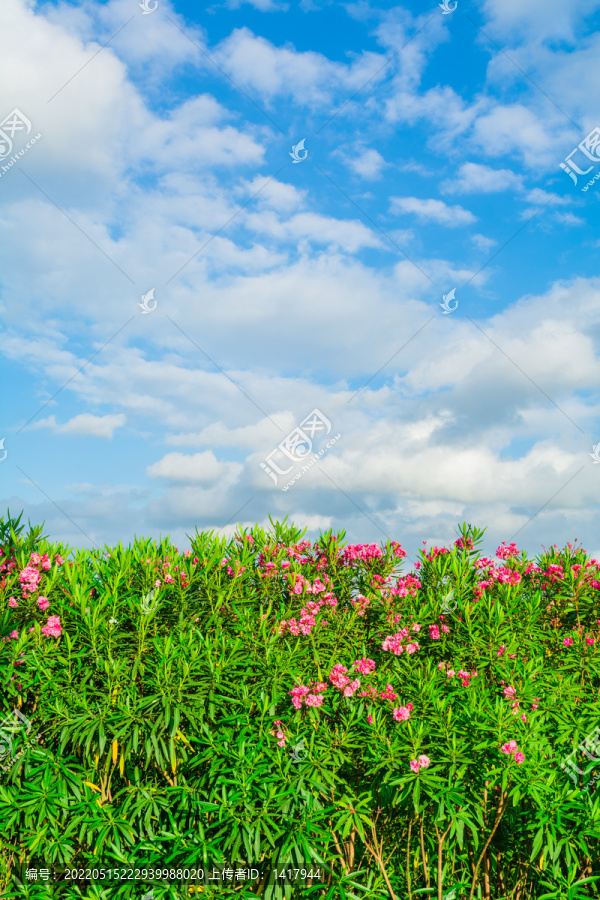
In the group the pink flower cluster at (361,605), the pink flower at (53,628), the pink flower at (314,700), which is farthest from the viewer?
the pink flower cluster at (361,605)

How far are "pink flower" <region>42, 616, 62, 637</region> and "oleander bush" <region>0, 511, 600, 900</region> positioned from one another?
0.02 meters

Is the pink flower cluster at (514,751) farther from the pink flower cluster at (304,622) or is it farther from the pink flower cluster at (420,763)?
the pink flower cluster at (304,622)

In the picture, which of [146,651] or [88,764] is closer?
[88,764]

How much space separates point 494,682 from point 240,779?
2.23 m

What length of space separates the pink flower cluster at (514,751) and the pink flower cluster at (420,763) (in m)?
0.51

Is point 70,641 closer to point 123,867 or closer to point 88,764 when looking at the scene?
point 88,764

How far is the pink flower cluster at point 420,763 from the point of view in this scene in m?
4.01

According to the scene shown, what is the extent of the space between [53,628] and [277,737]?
1886 mm

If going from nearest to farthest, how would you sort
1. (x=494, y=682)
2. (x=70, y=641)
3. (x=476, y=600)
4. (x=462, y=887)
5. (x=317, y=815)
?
(x=317, y=815) → (x=462, y=887) → (x=70, y=641) → (x=494, y=682) → (x=476, y=600)

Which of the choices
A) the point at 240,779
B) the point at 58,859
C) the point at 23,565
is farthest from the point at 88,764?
the point at 23,565

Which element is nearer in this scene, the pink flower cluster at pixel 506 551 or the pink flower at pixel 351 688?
the pink flower at pixel 351 688

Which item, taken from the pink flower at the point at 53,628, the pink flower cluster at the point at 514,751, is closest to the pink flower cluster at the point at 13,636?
the pink flower at the point at 53,628

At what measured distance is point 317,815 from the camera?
4109 millimetres
